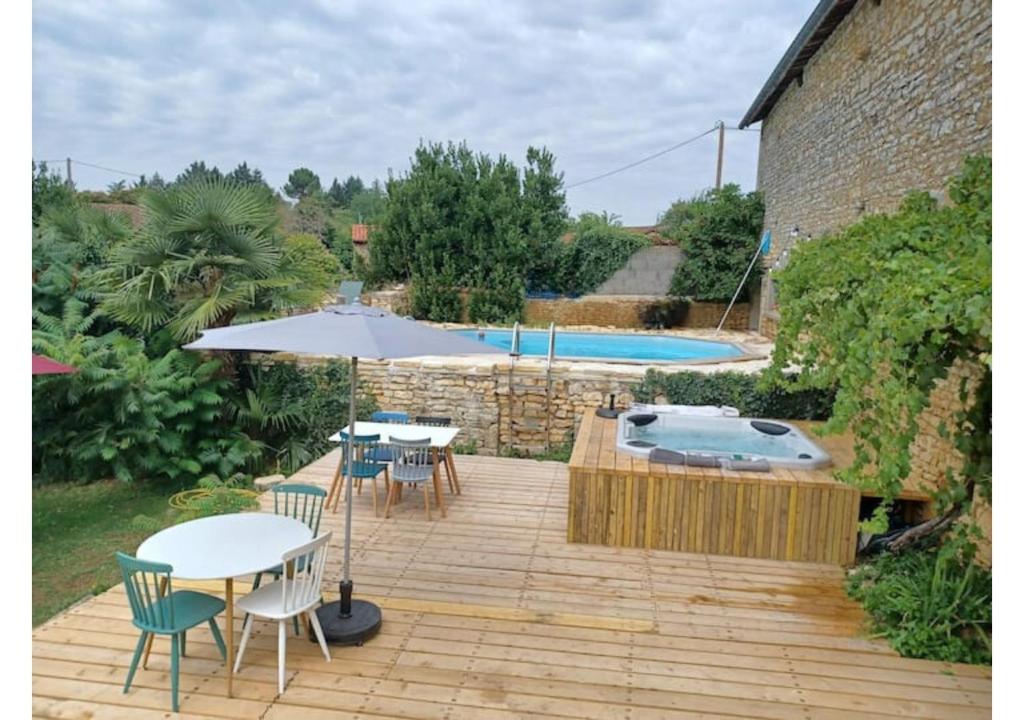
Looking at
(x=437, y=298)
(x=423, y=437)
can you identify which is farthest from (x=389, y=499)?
(x=437, y=298)

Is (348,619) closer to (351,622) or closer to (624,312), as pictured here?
(351,622)

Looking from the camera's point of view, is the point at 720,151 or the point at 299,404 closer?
the point at 299,404

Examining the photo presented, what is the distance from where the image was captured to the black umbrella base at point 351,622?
4.21m

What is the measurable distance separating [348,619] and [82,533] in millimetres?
4945

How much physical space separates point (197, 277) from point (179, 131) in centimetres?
2764

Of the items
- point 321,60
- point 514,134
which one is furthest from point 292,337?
point 514,134

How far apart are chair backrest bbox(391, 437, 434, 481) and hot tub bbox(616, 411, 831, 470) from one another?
1.94 m

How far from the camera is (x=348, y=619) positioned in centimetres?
438

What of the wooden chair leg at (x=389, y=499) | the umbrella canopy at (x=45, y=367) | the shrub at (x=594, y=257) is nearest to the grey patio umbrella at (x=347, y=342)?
the umbrella canopy at (x=45, y=367)

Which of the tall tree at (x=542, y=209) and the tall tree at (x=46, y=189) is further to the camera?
the tall tree at (x=542, y=209)

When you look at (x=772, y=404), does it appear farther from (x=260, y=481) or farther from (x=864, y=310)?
(x=260, y=481)

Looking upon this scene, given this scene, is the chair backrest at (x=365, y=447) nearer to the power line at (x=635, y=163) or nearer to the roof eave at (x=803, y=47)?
the roof eave at (x=803, y=47)

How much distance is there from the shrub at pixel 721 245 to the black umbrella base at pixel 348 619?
1551cm

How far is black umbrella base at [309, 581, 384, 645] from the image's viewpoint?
13.8ft
